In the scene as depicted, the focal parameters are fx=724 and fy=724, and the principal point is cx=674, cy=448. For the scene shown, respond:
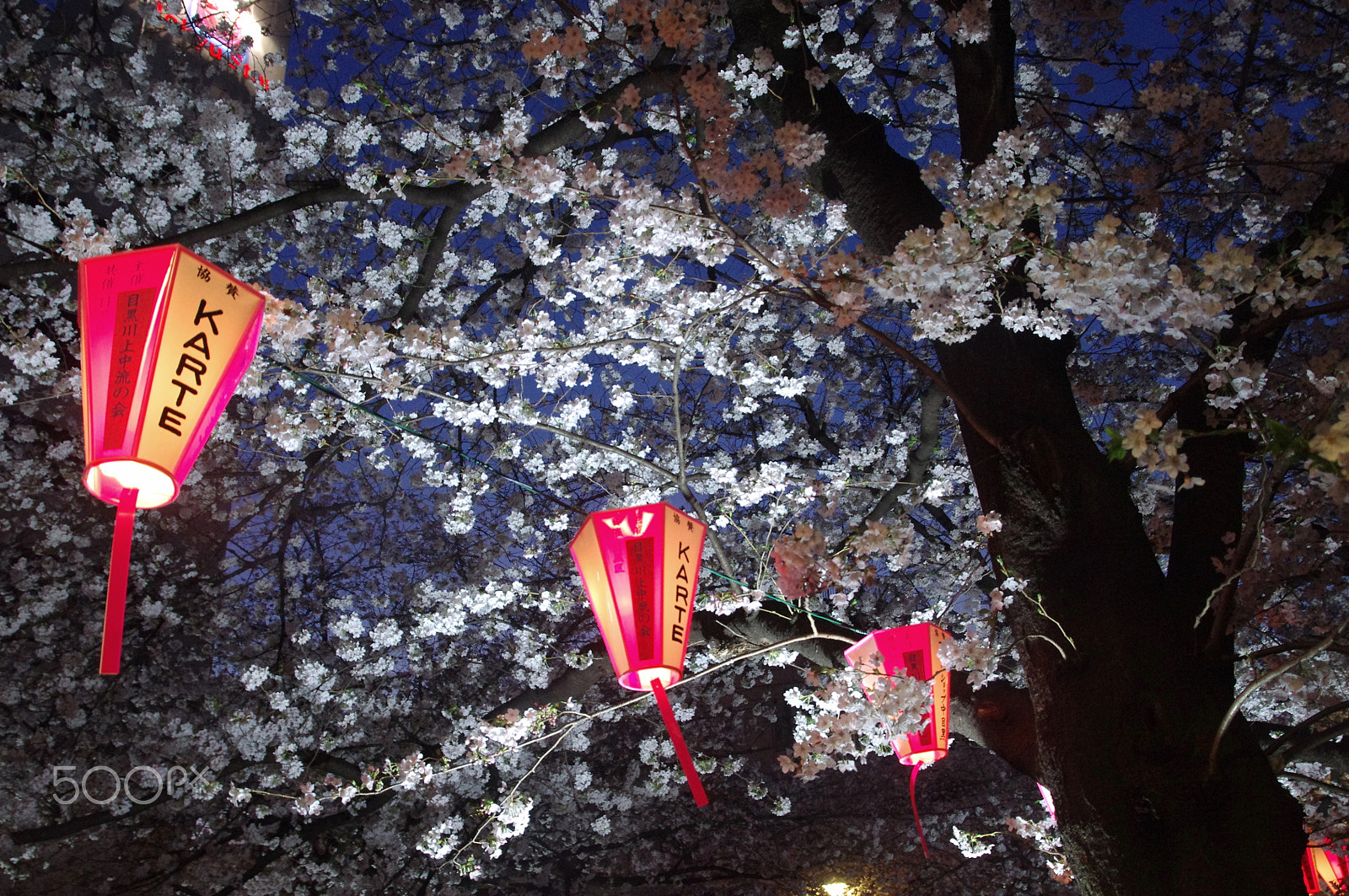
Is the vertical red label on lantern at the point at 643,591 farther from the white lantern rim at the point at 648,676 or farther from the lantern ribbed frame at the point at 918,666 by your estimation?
the lantern ribbed frame at the point at 918,666

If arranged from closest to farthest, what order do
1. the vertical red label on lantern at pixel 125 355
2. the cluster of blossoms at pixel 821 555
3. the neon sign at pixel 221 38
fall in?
the vertical red label on lantern at pixel 125 355
the cluster of blossoms at pixel 821 555
the neon sign at pixel 221 38

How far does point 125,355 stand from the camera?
2205 mm

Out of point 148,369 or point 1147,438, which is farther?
point 148,369

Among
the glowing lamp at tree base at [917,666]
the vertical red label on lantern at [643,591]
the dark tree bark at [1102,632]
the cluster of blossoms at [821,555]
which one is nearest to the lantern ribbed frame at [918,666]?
the glowing lamp at tree base at [917,666]

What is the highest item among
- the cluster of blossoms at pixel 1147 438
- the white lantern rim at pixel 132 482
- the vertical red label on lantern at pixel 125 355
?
the vertical red label on lantern at pixel 125 355

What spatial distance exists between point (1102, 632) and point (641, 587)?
5.53 ft

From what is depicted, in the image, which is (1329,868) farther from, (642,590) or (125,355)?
(125,355)

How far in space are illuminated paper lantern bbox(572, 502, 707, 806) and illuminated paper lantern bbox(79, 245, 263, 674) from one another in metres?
1.49

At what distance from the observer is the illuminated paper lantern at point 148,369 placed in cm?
214

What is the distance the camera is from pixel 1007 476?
2.76 m

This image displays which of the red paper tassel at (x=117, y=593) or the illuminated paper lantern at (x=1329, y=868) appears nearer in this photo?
the red paper tassel at (x=117, y=593)

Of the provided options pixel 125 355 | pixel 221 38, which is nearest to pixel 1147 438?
pixel 125 355

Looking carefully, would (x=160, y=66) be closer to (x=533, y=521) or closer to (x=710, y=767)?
(x=533, y=521)
